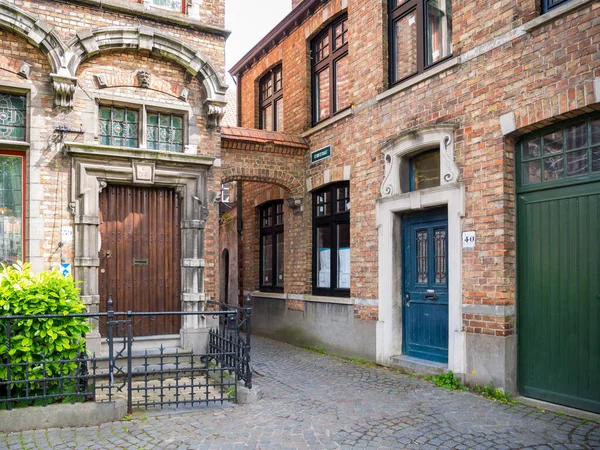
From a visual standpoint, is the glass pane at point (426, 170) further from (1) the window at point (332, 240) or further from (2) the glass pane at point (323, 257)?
(2) the glass pane at point (323, 257)

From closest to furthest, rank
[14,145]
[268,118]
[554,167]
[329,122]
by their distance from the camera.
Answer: [554,167]
[14,145]
[329,122]
[268,118]

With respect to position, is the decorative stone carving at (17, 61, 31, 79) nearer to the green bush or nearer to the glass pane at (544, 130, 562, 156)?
the green bush

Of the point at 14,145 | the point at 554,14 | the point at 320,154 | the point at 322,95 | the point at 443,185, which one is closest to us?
the point at 554,14

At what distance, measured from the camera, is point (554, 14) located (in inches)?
241

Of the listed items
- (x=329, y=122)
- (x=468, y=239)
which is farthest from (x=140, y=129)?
(x=468, y=239)

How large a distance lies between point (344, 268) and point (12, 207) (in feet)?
18.8

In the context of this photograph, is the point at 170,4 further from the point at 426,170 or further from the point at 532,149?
the point at 532,149

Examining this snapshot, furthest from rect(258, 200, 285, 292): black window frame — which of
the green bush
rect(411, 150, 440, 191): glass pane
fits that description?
the green bush

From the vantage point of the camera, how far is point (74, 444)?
5.07 m

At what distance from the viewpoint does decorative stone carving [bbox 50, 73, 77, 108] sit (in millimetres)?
8086

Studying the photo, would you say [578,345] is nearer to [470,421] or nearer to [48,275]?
[470,421]

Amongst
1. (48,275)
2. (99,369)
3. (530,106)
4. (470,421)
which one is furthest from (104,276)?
(530,106)

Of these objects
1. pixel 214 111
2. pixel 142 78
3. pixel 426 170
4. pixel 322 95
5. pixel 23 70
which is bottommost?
pixel 426 170

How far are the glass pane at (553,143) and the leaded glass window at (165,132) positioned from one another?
5.74 metres
